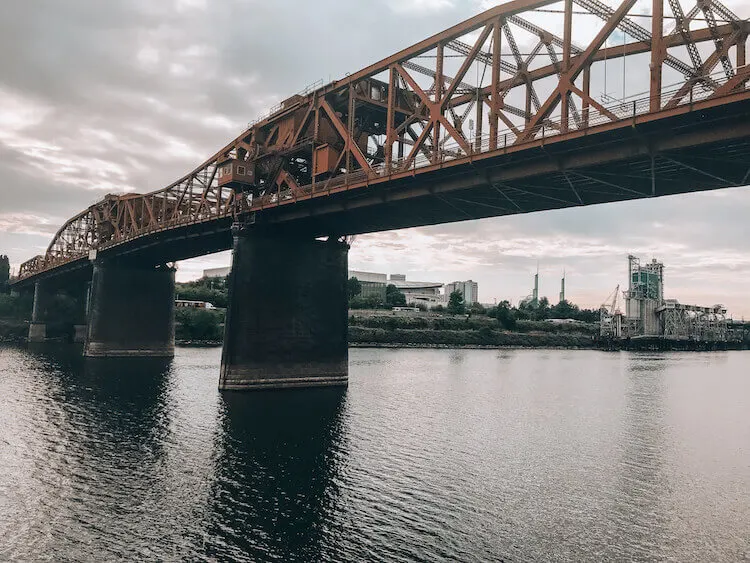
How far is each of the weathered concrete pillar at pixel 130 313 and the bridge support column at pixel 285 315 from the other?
Answer: 141 ft

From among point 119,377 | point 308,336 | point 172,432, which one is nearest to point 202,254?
point 119,377

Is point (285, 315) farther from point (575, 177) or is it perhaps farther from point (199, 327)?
point (199, 327)

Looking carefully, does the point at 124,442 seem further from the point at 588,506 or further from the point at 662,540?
the point at 662,540

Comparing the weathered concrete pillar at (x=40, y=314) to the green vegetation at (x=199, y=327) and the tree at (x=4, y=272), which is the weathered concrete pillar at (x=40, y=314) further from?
the tree at (x=4, y=272)

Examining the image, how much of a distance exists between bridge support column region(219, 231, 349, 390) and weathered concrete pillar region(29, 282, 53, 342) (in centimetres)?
9434

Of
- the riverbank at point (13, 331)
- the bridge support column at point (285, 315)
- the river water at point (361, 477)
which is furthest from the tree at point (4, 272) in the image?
the bridge support column at point (285, 315)

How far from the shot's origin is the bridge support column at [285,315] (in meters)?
54.2

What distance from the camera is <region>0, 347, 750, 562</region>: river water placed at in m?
20.8

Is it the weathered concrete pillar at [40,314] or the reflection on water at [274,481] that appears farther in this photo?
the weathered concrete pillar at [40,314]

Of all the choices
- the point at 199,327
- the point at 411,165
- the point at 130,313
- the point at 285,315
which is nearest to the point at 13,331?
the point at 199,327

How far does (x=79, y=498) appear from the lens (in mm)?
24453

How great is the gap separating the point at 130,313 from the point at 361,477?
73.9 meters

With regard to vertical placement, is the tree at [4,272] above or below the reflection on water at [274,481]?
above

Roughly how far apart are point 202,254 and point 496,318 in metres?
133
